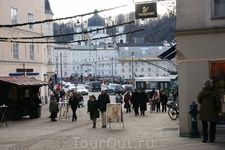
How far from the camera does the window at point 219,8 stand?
12.7m

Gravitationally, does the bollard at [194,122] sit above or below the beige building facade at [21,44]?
below

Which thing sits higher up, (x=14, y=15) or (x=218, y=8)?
(x=14, y=15)

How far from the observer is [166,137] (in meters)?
13.2

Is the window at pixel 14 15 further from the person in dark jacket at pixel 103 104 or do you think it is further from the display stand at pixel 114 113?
the display stand at pixel 114 113

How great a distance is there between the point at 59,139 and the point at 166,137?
12.0ft

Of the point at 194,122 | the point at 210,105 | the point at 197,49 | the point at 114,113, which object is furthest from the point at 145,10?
the point at 210,105

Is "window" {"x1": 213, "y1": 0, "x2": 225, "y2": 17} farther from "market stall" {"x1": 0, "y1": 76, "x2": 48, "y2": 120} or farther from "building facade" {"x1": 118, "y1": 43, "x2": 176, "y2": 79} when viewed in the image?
"building facade" {"x1": 118, "y1": 43, "x2": 176, "y2": 79}

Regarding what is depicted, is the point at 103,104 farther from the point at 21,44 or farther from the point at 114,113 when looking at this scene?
the point at 21,44

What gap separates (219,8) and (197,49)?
4.88ft

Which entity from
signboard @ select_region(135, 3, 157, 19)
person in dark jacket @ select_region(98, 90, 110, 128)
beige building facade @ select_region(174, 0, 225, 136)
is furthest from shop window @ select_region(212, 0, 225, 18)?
person in dark jacket @ select_region(98, 90, 110, 128)

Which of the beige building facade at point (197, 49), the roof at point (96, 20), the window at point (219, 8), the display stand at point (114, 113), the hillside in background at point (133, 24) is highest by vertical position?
the roof at point (96, 20)

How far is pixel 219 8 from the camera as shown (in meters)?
12.8

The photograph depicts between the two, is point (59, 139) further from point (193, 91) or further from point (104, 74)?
point (104, 74)

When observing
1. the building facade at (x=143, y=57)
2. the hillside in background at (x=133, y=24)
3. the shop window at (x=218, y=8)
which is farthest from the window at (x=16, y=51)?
the building facade at (x=143, y=57)
